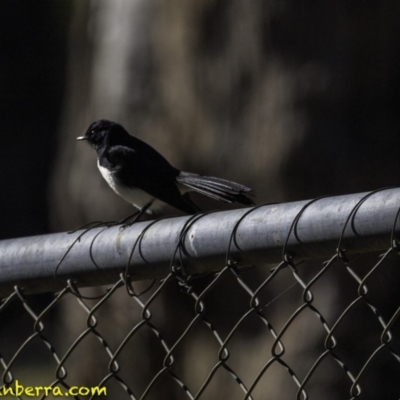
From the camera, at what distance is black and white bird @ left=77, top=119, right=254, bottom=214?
4.81m

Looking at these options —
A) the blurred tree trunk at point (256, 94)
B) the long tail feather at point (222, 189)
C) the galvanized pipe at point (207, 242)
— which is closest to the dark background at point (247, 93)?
the blurred tree trunk at point (256, 94)

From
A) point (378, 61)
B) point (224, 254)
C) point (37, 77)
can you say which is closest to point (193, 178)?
point (224, 254)

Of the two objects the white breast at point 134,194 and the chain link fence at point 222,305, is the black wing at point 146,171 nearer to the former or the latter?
the white breast at point 134,194

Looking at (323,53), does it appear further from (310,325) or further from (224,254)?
(224,254)

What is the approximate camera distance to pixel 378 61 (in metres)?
6.30

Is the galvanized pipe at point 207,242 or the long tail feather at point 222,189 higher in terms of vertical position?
the galvanized pipe at point 207,242

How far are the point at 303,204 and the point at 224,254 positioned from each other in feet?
0.81

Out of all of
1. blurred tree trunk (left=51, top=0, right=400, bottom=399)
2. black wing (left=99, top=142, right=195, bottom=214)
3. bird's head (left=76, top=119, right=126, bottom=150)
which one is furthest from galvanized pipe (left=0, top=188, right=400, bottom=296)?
blurred tree trunk (left=51, top=0, right=400, bottom=399)

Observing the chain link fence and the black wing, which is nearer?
the chain link fence

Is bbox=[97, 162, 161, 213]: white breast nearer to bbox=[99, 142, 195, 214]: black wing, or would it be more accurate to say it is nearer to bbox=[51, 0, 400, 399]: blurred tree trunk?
bbox=[99, 142, 195, 214]: black wing

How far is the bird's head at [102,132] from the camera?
575 centimetres

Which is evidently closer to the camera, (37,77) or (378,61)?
(378,61)

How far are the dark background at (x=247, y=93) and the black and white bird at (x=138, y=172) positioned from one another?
0.96 m

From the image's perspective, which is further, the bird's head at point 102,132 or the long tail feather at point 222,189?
the bird's head at point 102,132
